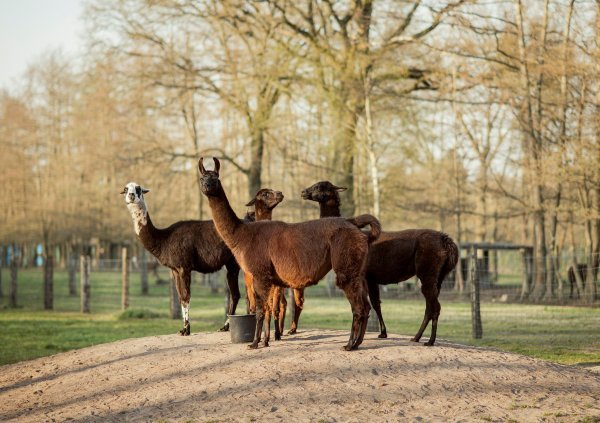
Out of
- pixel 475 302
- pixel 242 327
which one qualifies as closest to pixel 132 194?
pixel 242 327

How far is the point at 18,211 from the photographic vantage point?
54312 millimetres

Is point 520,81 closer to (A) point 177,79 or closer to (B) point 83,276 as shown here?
(A) point 177,79

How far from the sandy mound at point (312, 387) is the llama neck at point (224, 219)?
4.93 feet

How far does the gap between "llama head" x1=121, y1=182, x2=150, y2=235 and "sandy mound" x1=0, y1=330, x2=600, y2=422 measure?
2620mm

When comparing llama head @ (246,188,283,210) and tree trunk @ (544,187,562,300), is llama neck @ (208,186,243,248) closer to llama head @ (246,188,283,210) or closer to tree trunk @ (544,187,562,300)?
llama head @ (246,188,283,210)

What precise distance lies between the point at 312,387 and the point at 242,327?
8.51ft

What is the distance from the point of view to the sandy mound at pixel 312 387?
815 cm

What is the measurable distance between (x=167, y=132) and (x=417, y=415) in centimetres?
4150

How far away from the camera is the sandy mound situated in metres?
8.15

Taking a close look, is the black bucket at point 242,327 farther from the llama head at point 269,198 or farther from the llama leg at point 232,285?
the llama leg at point 232,285

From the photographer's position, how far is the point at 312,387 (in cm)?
859

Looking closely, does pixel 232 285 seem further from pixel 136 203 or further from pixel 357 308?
pixel 357 308

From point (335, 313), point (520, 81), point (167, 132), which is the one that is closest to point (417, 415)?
point (335, 313)

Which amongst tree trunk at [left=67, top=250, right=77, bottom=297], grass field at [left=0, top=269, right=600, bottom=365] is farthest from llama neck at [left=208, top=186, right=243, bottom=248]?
tree trunk at [left=67, top=250, right=77, bottom=297]
